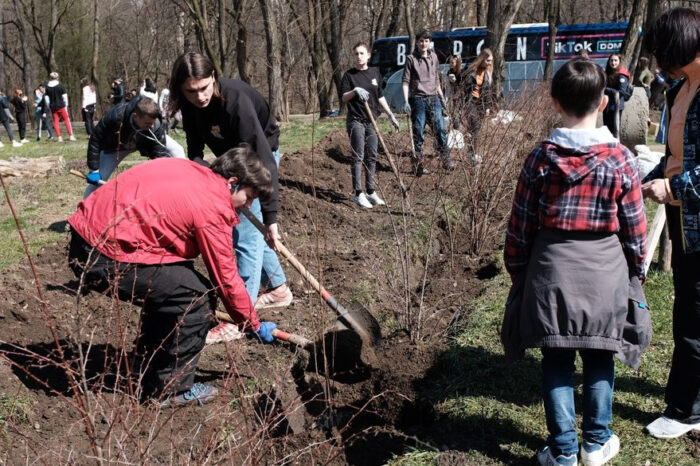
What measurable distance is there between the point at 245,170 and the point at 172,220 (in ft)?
1.42

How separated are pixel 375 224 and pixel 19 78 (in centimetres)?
4091

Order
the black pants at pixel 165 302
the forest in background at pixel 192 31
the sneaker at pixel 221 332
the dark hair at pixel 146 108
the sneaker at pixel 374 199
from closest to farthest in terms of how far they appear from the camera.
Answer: the black pants at pixel 165 302 → the sneaker at pixel 221 332 → the dark hair at pixel 146 108 → the sneaker at pixel 374 199 → the forest in background at pixel 192 31

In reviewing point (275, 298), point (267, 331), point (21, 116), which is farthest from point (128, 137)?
point (21, 116)

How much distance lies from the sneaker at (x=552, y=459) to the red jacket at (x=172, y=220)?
1398 mm

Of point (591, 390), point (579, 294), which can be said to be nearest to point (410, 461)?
point (591, 390)

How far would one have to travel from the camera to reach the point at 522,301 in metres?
2.61

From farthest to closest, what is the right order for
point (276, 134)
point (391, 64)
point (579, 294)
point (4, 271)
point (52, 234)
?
1. point (391, 64)
2. point (52, 234)
3. point (4, 271)
4. point (276, 134)
5. point (579, 294)

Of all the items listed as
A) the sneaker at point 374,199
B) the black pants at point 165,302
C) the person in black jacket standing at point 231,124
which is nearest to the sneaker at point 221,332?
the person in black jacket standing at point 231,124

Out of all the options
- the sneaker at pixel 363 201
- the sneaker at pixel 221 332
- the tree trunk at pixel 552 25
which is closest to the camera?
the sneaker at pixel 221 332

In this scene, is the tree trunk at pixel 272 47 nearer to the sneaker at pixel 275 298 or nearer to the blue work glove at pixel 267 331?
the sneaker at pixel 275 298

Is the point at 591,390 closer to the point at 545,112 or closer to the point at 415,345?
the point at 415,345

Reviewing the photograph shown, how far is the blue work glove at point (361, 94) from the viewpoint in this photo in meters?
7.18

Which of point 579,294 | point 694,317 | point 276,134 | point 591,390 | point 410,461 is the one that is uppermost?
point 276,134

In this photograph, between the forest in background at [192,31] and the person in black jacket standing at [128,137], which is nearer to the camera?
the person in black jacket standing at [128,137]
